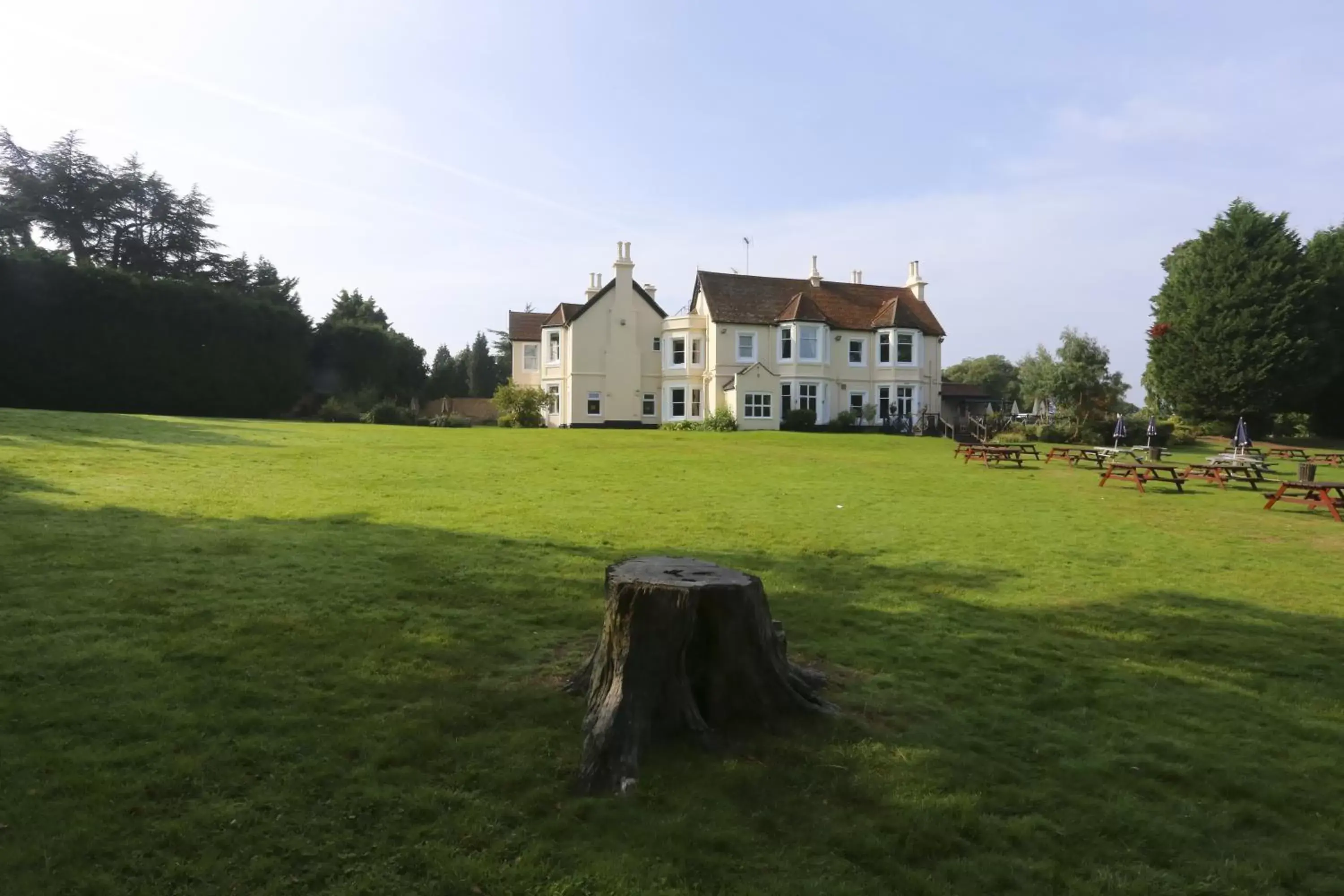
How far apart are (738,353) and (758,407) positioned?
352cm

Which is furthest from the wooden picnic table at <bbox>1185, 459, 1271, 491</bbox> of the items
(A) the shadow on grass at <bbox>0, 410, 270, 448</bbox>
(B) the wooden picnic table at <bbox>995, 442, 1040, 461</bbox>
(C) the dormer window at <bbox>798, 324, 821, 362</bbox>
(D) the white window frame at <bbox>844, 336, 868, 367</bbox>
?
(D) the white window frame at <bbox>844, 336, 868, 367</bbox>

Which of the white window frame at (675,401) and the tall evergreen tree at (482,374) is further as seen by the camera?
the tall evergreen tree at (482,374)

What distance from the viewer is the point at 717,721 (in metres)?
5.14

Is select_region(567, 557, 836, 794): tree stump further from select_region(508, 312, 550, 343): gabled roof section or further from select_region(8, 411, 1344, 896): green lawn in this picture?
select_region(508, 312, 550, 343): gabled roof section

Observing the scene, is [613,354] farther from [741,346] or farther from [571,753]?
[571,753]

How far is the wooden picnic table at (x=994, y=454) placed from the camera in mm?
26156

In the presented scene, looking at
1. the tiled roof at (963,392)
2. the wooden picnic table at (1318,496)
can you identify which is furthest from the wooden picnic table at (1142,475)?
the tiled roof at (963,392)

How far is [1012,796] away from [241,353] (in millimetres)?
50699

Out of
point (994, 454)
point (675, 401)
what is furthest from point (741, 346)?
point (994, 454)

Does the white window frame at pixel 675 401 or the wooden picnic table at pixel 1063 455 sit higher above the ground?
the white window frame at pixel 675 401

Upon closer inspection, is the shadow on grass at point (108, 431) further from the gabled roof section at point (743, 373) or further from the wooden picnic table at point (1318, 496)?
the gabled roof section at point (743, 373)

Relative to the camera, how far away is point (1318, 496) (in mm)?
16422

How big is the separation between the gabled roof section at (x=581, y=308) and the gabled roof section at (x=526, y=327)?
11.6 feet

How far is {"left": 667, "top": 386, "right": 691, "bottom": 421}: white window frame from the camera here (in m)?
48.8
